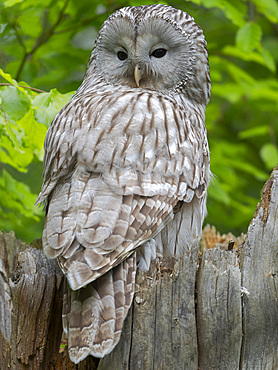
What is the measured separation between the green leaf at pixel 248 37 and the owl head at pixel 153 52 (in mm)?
858

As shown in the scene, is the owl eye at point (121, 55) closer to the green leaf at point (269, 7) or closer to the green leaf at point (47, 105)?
the green leaf at point (47, 105)

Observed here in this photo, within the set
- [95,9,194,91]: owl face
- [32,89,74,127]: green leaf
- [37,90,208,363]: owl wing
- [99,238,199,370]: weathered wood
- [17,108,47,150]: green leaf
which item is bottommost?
[99,238,199,370]: weathered wood

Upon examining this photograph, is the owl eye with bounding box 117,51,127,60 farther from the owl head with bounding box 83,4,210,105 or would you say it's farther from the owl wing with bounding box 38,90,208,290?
the owl wing with bounding box 38,90,208,290

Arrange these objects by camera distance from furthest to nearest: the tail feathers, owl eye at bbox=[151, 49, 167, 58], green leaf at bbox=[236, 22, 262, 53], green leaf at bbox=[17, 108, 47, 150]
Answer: green leaf at bbox=[236, 22, 262, 53], owl eye at bbox=[151, 49, 167, 58], green leaf at bbox=[17, 108, 47, 150], the tail feathers

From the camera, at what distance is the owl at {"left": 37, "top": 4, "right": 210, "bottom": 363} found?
2.49m

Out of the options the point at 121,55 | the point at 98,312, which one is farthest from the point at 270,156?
the point at 98,312

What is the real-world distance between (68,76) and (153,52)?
6.77 feet

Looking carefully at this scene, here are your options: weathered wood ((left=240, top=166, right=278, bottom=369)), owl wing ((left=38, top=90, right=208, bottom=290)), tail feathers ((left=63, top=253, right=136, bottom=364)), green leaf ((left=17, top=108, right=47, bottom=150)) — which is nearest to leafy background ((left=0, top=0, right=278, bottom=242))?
green leaf ((left=17, top=108, right=47, bottom=150))

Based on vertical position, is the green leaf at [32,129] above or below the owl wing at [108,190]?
above

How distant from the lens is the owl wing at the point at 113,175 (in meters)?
2.59

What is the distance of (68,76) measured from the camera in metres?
5.52

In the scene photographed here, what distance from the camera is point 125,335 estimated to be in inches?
99.2

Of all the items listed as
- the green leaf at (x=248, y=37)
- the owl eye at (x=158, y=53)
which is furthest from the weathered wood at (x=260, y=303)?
the green leaf at (x=248, y=37)

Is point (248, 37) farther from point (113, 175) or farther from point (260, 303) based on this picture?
point (260, 303)
